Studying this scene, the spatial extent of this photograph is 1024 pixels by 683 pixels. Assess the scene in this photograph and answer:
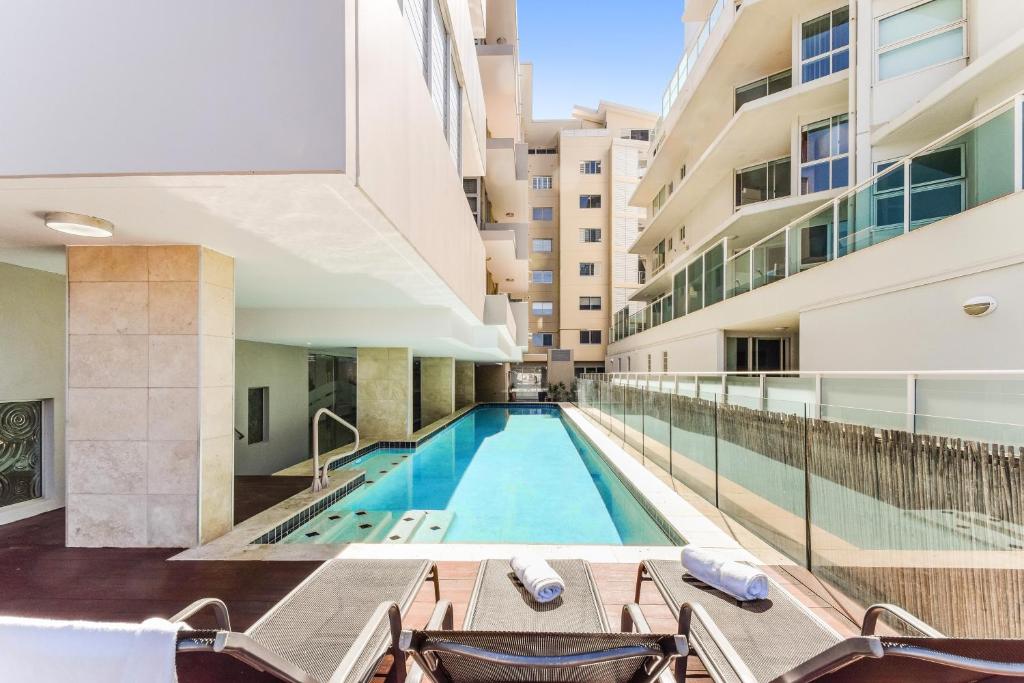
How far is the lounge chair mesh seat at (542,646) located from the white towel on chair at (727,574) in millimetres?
1356

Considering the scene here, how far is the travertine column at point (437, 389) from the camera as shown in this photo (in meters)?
17.5

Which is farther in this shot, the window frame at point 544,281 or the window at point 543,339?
the window frame at point 544,281

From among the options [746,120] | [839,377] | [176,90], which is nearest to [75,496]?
[176,90]

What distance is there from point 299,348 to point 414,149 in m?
10.2

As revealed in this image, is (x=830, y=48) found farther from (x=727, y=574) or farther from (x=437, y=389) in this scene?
(x=437, y=389)

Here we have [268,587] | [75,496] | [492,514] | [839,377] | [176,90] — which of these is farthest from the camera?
[492,514]

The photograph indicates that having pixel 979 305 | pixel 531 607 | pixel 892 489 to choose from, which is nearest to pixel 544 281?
pixel 979 305

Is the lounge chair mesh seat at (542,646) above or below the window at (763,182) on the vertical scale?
below

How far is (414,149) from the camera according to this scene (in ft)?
12.4

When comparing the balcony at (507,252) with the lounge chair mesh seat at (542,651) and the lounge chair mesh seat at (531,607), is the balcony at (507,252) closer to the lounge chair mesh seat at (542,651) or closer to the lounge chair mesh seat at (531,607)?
the lounge chair mesh seat at (531,607)

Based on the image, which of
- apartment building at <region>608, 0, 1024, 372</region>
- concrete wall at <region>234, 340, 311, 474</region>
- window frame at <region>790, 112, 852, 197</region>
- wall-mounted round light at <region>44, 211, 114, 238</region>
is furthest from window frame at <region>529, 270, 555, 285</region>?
wall-mounted round light at <region>44, 211, 114, 238</region>

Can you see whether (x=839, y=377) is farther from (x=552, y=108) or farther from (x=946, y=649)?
(x=552, y=108)

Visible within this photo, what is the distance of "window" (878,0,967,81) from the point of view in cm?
891

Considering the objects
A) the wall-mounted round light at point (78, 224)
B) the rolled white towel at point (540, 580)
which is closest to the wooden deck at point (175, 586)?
the rolled white towel at point (540, 580)
